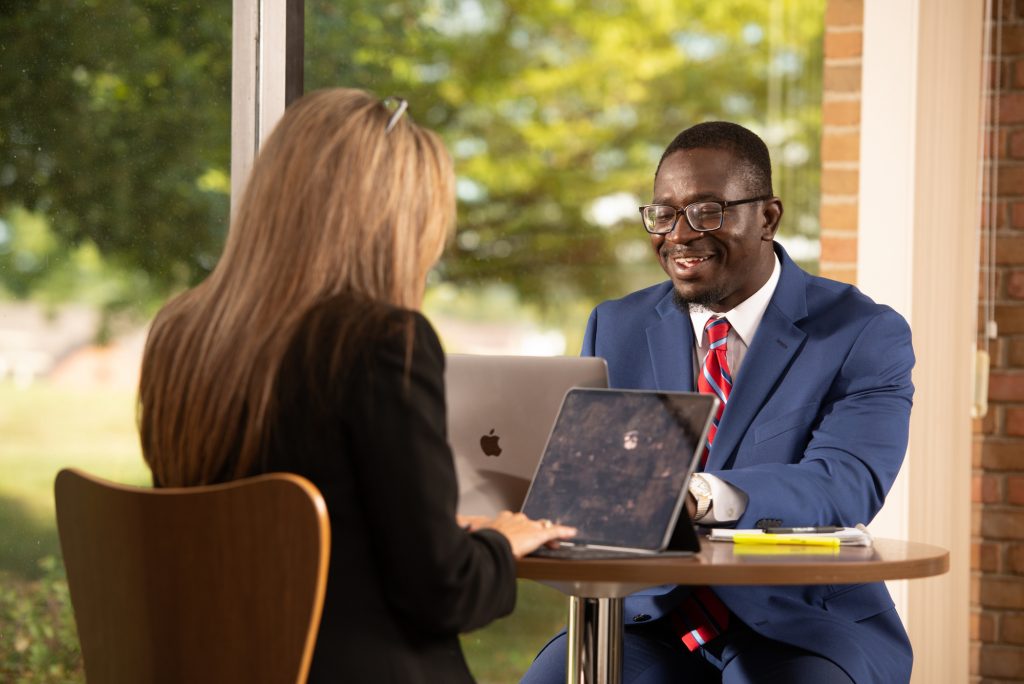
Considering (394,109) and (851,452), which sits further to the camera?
(851,452)

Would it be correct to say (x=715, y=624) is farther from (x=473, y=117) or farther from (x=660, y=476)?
(x=473, y=117)

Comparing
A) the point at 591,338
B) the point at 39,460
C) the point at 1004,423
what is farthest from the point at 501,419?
the point at 1004,423

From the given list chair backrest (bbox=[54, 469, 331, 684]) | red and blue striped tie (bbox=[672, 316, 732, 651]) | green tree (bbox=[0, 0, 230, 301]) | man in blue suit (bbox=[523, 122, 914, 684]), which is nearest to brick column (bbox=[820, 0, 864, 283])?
man in blue suit (bbox=[523, 122, 914, 684])

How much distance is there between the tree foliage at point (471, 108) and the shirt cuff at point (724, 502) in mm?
1597

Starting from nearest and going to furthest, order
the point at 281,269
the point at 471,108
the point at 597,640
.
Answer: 1. the point at 281,269
2. the point at 597,640
3. the point at 471,108

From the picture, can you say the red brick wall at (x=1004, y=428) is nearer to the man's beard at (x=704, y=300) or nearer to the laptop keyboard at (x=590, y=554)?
the man's beard at (x=704, y=300)

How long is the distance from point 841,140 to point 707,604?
6.05 ft

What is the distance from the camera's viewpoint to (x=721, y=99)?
4004 mm

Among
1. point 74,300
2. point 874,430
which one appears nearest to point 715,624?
point 874,430

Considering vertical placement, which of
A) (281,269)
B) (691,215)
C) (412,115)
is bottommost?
(281,269)

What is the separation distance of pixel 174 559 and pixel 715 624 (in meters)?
1.18

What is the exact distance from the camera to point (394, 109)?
1.54 metres

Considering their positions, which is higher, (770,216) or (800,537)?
(770,216)

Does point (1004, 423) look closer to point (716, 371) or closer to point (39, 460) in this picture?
point (716, 371)
